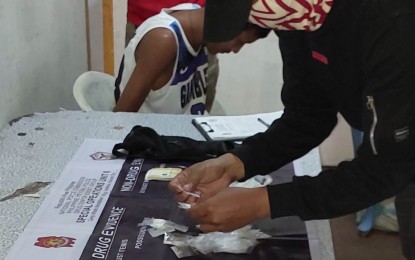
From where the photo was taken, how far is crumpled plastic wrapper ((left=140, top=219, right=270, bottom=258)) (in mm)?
904

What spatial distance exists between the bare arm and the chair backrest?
3.9 inches

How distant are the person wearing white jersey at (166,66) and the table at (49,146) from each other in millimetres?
101

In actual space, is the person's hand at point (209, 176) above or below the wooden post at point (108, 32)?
above

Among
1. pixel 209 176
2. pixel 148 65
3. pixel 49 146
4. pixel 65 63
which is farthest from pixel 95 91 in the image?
pixel 209 176

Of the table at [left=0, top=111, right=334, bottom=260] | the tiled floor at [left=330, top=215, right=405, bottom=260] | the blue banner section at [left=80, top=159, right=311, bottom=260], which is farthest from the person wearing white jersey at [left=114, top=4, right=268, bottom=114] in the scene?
the tiled floor at [left=330, top=215, right=405, bottom=260]

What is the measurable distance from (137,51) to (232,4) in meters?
0.86

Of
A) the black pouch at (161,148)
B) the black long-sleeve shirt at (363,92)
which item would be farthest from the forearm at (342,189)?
the black pouch at (161,148)

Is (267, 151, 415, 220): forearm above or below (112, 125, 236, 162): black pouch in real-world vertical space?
above

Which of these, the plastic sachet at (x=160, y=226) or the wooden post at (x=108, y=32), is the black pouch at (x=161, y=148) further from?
the wooden post at (x=108, y=32)

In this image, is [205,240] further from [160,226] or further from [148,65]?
[148,65]

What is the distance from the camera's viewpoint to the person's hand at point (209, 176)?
40.2 inches

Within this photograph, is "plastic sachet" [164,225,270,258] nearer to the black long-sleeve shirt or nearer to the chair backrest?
the black long-sleeve shirt

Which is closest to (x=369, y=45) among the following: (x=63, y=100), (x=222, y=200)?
(x=222, y=200)

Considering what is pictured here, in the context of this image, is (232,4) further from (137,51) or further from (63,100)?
(63,100)
